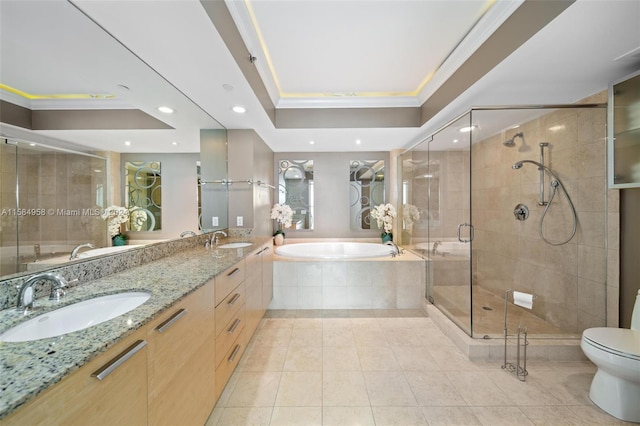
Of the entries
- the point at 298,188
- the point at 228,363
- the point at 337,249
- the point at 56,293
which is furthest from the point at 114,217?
the point at 337,249

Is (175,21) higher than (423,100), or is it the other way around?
(423,100)

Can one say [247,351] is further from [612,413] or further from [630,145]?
[630,145]

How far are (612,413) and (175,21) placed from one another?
3.40 metres

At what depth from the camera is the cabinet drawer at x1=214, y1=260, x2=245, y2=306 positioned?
1.45 metres

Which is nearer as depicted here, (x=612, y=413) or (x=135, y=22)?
(x=135, y=22)

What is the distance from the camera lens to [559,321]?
2178 millimetres

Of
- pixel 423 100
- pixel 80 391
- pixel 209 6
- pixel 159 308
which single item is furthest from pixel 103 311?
pixel 423 100

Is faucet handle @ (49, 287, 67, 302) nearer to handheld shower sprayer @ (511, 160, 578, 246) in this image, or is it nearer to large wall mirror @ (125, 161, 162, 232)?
large wall mirror @ (125, 161, 162, 232)

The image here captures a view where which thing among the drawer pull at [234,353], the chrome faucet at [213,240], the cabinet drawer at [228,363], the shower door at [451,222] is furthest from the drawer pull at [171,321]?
the shower door at [451,222]

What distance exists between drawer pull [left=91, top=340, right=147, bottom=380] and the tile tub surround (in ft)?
6.97

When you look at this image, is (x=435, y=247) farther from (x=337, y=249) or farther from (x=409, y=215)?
(x=337, y=249)

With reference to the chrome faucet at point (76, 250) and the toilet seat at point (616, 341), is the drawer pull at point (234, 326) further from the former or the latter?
the toilet seat at point (616, 341)

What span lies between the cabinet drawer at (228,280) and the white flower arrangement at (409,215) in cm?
251

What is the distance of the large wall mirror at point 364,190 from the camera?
407cm
